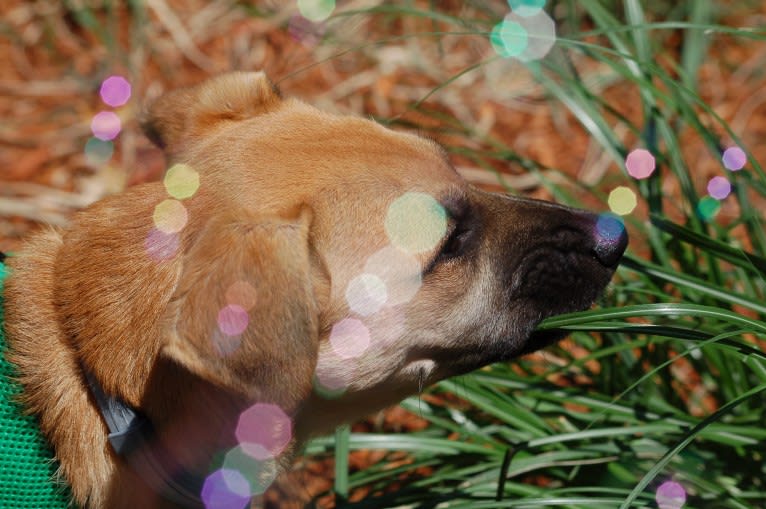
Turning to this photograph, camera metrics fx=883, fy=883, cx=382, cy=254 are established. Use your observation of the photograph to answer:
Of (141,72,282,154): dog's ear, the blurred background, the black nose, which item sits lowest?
the blurred background

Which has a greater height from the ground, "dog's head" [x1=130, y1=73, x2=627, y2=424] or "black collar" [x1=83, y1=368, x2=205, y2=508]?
"dog's head" [x1=130, y1=73, x2=627, y2=424]

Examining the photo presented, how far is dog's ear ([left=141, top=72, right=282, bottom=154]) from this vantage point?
304 centimetres

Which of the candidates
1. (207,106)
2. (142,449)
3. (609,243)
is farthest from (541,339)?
(207,106)

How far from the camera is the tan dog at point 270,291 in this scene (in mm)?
2170

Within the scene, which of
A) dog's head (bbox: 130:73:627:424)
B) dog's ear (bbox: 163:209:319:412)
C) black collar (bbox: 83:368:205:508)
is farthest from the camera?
black collar (bbox: 83:368:205:508)

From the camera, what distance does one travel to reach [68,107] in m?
5.42

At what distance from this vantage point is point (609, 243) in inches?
111

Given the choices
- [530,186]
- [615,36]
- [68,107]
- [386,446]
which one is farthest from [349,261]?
[68,107]

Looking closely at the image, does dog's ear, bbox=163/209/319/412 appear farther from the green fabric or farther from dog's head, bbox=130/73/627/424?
the green fabric

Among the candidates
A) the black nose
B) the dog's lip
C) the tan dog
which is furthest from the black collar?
the black nose

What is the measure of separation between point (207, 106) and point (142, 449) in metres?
1.27

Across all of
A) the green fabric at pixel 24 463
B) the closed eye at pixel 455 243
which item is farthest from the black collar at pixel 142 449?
the closed eye at pixel 455 243

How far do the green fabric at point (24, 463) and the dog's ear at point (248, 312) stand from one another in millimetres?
665

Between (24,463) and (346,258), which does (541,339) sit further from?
(24,463)
